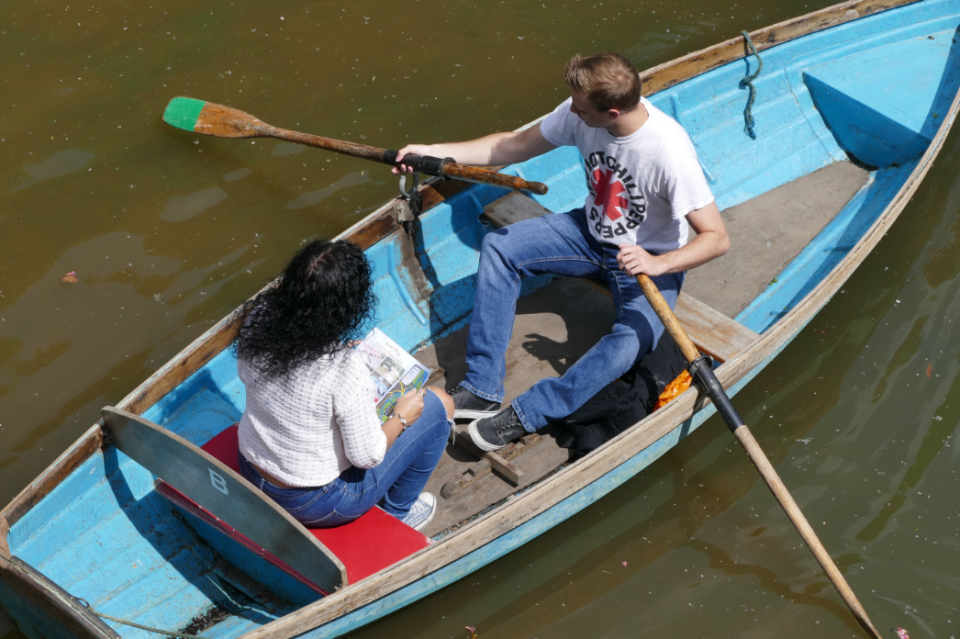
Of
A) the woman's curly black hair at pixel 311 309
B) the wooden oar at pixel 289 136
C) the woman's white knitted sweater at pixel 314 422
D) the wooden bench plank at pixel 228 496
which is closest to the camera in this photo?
the woman's curly black hair at pixel 311 309

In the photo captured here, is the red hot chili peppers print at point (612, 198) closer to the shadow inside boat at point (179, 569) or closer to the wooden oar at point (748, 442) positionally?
the wooden oar at point (748, 442)

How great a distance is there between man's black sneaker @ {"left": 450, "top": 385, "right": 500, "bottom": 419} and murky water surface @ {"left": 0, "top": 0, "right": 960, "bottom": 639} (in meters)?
0.80

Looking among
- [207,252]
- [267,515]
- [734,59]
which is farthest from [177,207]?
[734,59]

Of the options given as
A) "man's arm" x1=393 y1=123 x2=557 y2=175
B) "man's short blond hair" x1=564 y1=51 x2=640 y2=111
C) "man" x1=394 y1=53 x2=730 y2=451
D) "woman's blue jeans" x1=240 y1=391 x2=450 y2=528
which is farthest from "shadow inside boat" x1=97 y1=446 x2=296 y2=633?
"man's short blond hair" x1=564 y1=51 x2=640 y2=111

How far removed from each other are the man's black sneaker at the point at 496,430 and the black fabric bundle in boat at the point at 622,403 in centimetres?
27

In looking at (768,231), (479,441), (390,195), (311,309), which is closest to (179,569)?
(479,441)

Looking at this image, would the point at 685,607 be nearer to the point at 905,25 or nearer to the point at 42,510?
the point at 42,510

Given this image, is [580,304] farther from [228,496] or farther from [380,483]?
[228,496]

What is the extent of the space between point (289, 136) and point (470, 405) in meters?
2.34

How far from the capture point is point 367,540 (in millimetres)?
3318

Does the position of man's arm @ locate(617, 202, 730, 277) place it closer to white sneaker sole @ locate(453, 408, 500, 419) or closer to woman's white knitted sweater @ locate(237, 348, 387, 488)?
white sneaker sole @ locate(453, 408, 500, 419)

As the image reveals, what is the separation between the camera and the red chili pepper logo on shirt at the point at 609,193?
155 inches

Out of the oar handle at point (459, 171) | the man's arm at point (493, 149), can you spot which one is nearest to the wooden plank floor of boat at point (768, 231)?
the man's arm at point (493, 149)

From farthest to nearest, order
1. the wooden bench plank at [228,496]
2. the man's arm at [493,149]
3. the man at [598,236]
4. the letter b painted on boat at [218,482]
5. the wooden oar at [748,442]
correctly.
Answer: the man's arm at [493,149] < the man at [598,236] < the wooden oar at [748,442] < the letter b painted on boat at [218,482] < the wooden bench plank at [228,496]
